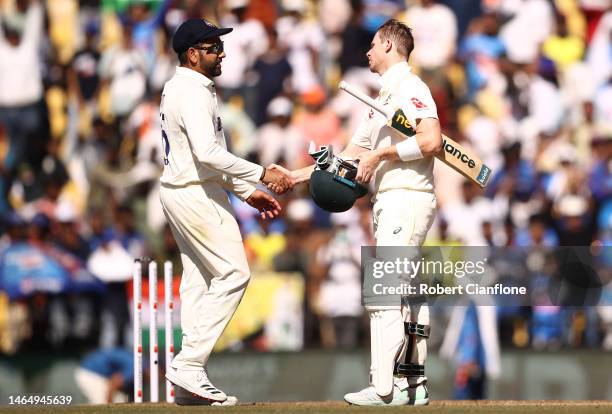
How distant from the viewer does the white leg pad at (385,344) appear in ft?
30.0

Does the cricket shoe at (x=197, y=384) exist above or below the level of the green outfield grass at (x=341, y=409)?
above

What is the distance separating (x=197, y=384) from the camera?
932cm

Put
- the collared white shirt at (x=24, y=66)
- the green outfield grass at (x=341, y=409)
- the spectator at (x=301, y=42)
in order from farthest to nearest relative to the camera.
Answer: the collared white shirt at (x=24, y=66) < the spectator at (x=301, y=42) < the green outfield grass at (x=341, y=409)

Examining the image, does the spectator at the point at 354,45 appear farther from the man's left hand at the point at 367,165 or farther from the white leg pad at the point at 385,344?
the white leg pad at the point at 385,344

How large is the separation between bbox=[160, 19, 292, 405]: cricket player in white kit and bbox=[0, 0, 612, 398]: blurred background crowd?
4.47 meters

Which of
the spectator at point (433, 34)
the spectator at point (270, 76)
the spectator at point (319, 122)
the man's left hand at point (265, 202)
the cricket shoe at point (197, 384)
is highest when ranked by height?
the spectator at point (433, 34)

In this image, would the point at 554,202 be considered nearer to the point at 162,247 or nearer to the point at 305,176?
the point at 162,247

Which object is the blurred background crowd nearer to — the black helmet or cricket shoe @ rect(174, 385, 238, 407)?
cricket shoe @ rect(174, 385, 238, 407)

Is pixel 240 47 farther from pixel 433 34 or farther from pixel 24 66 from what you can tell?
pixel 24 66

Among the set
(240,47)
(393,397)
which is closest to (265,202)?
(393,397)

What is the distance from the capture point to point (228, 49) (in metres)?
17.3

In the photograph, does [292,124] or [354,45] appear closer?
[292,124]

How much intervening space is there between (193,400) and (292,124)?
7428mm

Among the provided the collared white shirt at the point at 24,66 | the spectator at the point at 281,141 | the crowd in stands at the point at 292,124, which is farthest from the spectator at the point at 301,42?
the collared white shirt at the point at 24,66
